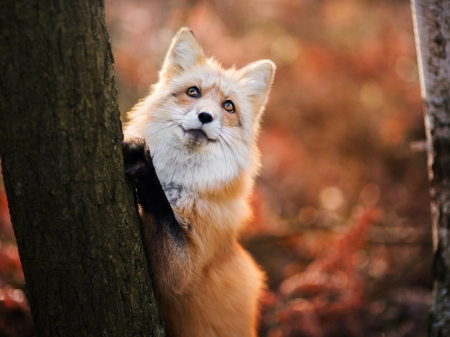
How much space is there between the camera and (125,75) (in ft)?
28.5

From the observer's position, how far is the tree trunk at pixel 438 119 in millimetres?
3662

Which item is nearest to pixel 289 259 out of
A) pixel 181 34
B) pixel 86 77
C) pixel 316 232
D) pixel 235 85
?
pixel 316 232

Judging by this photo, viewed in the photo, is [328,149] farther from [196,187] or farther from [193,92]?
[196,187]

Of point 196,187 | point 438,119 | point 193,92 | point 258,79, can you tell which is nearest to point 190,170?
point 196,187

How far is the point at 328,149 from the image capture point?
9.83 m

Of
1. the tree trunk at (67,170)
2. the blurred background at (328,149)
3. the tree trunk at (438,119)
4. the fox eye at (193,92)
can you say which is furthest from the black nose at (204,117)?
the blurred background at (328,149)

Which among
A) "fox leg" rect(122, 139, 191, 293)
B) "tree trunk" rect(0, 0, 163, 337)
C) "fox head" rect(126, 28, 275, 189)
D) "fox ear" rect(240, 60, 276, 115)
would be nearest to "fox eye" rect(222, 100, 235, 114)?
"fox head" rect(126, 28, 275, 189)

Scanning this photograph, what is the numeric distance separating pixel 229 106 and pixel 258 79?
0.65 metres

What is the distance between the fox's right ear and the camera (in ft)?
14.2

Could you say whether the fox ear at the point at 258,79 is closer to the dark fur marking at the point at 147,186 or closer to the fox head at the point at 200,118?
the fox head at the point at 200,118

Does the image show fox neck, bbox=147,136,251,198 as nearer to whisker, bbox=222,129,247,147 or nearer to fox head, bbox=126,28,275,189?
fox head, bbox=126,28,275,189

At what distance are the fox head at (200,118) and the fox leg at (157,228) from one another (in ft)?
1.77

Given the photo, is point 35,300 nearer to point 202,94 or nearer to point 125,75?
point 202,94

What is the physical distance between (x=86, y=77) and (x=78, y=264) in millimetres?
1097
